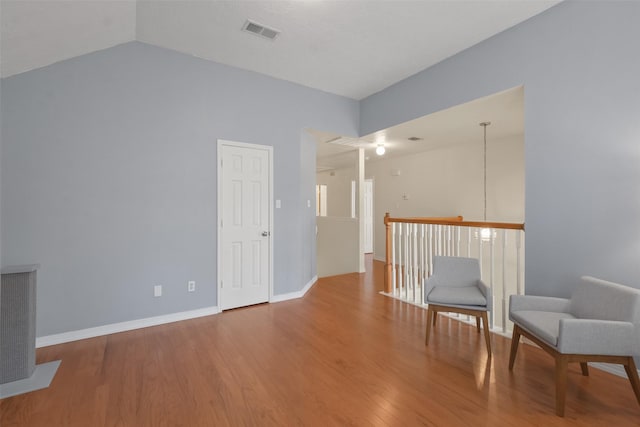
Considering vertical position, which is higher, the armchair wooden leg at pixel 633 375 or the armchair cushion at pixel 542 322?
the armchair cushion at pixel 542 322

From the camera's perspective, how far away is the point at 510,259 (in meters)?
4.98

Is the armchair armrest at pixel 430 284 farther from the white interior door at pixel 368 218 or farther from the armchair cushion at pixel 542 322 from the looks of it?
the white interior door at pixel 368 218

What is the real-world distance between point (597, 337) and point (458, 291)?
1.11m

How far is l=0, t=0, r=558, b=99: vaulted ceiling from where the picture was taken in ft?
7.73

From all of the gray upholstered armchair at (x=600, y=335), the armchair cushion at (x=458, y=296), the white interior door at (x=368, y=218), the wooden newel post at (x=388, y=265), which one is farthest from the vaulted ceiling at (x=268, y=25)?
the white interior door at (x=368, y=218)

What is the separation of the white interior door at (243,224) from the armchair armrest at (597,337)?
10.5ft

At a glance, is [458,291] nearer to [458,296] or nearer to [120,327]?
[458,296]

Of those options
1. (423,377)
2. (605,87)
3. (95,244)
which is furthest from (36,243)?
(605,87)

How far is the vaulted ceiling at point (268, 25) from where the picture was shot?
7.73 ft

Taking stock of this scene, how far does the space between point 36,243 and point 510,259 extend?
6.34 m

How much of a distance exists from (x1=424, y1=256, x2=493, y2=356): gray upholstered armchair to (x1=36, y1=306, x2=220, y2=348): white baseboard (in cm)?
255

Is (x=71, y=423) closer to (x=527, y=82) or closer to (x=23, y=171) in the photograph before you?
(x=23, y=171)

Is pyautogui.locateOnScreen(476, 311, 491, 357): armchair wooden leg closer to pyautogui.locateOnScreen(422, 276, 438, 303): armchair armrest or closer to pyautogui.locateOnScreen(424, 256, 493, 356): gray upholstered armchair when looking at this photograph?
pyautogui.locateOnScreen(424, 256, 493, 356): gray upholstered armchair

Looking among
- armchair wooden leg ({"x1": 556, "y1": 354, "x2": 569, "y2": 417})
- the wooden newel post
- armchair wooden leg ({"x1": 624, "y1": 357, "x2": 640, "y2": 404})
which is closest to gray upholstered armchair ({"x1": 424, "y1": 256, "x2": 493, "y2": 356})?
armchair wooden leg ({"x1": 556, "y1": 354, "x2": 569, "y2": 417})
